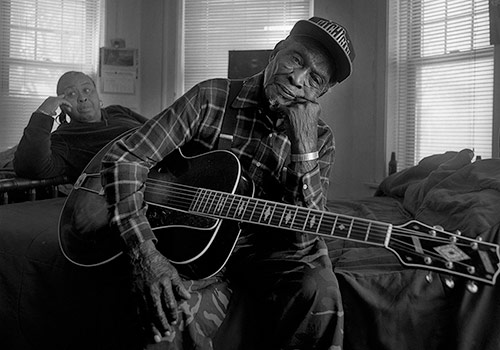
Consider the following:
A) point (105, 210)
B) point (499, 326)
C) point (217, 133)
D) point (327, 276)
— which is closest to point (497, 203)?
point (499, 326)

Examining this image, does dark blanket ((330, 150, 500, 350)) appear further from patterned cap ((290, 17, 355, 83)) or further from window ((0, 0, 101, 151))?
window ((0, 0, 101, 151))

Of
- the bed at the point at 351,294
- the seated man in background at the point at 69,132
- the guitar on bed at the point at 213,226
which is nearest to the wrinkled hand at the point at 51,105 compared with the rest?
the seated man in background at the point at 69,132

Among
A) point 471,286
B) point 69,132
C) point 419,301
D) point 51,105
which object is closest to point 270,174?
point 419,301

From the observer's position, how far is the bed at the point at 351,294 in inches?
48.7

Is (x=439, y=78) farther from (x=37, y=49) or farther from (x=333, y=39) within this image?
(x=37, y=49)

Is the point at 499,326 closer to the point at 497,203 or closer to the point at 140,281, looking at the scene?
the point at 497,203

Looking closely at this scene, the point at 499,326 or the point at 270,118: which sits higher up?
the point at 270,118

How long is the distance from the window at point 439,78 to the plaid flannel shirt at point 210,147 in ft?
6.02

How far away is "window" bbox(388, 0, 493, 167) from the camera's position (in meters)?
2.98

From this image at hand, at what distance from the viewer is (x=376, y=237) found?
1070mm

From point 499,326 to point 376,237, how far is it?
0.41 meters

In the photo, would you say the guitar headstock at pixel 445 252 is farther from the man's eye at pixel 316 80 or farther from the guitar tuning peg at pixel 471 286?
the man's eye at pixel 316 80

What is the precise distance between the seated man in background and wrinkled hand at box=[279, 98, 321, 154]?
144 centimetres

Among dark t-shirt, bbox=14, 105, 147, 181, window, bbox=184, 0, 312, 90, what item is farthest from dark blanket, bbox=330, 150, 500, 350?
window, bbox=184, 0, 312, 90
